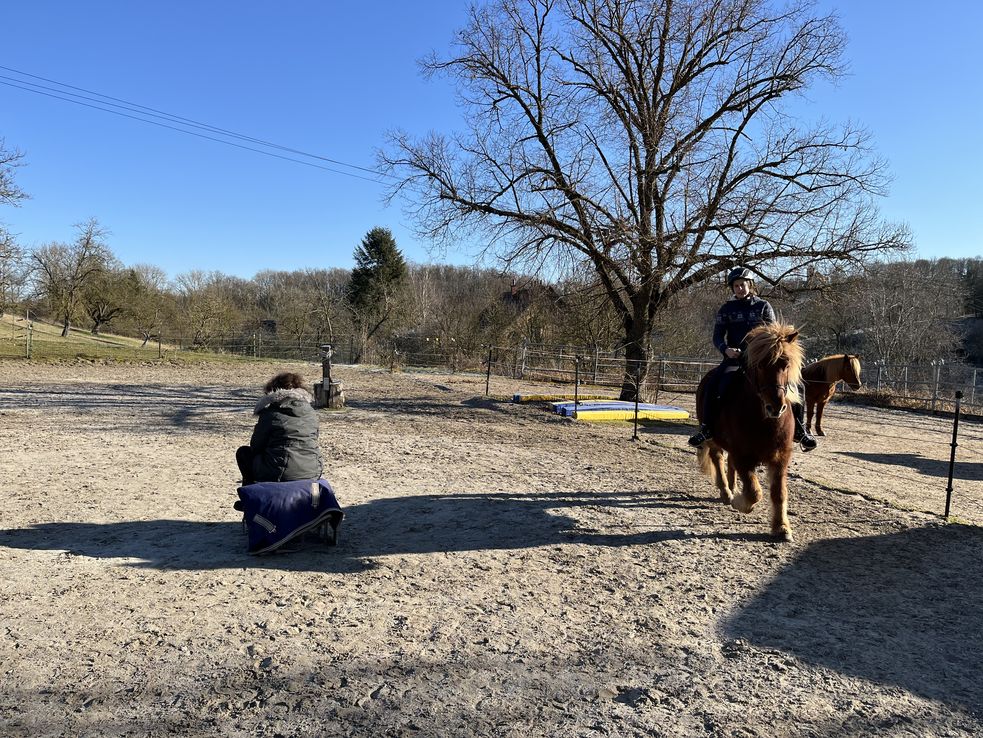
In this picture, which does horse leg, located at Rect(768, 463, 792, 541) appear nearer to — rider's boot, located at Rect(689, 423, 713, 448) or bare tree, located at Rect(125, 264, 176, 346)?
rider's boot, located at Rect(689, 423, 713, 448)

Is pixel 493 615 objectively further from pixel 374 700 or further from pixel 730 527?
pixel 730 527

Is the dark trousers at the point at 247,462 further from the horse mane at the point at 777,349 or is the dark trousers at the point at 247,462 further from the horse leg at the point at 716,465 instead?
the horse leg at the point at 716,465

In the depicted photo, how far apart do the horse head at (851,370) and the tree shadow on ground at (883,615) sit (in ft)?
23.1

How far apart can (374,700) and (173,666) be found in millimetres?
1060

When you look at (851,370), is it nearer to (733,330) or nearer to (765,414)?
(733,330)

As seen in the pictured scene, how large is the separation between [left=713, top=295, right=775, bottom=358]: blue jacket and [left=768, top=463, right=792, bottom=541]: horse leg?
3.93ft

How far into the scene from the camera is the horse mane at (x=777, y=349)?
4.89 metres

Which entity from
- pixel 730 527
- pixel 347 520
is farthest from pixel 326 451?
pixel 730 527

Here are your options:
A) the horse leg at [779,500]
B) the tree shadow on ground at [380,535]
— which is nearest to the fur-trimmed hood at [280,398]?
the tree shadow on ground at [380,535]

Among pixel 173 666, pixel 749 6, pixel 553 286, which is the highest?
pixel 749 6

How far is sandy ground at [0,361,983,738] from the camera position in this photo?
2676 millimetres

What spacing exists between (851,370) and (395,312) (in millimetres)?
36648

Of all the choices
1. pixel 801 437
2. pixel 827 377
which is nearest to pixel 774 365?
pixel 801 437

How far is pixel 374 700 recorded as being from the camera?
2723 mm
